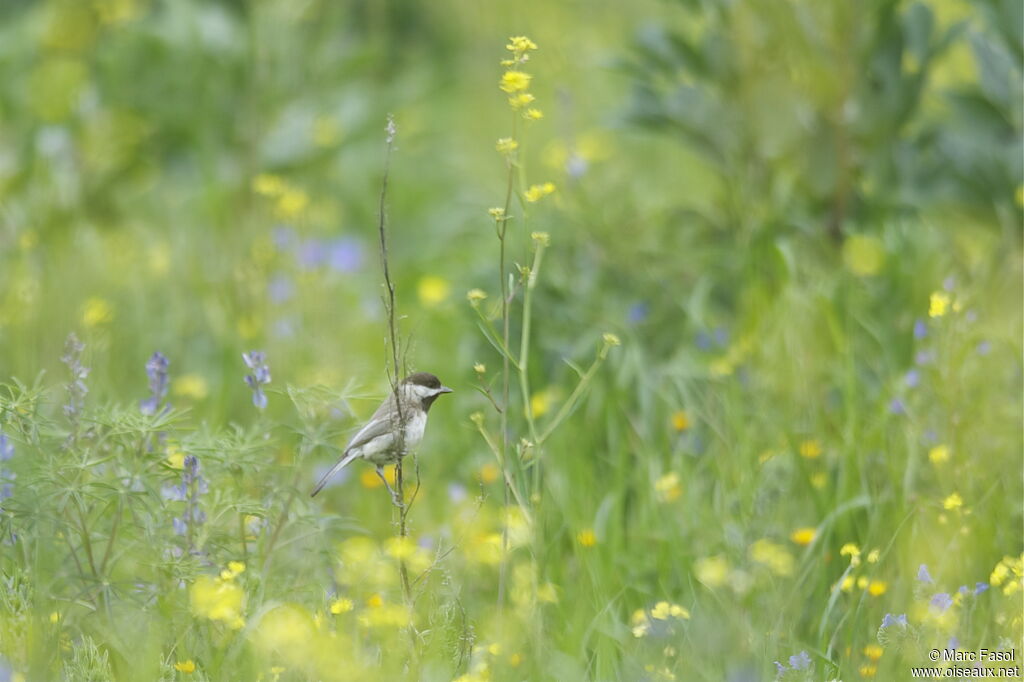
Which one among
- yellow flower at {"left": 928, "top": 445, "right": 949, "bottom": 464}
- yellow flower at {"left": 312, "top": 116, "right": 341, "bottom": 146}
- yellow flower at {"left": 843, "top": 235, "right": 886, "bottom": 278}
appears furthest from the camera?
yellow flower at {"left": 312, "top": 116, "right": 341, "bottom": 146}

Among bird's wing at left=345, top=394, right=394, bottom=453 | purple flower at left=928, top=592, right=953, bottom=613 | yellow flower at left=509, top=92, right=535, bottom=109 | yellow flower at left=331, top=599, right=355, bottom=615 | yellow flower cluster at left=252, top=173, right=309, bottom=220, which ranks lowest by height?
purple flower at left=928, top=592, right=953, bottom=613

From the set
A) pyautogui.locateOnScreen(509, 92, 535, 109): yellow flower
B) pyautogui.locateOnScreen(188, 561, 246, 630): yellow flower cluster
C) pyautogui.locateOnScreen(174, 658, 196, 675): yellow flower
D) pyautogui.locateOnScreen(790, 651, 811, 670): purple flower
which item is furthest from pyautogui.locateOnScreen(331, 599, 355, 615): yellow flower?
pyautogui.locateOnScreen(509, 92, 535, 109): yellow flower

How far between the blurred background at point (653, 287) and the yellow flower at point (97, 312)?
0.03m

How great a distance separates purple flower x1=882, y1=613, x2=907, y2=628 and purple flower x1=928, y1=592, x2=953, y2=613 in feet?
0.19

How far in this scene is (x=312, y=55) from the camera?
596 cm

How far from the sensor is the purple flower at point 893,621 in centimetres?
225

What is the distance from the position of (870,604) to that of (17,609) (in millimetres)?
1634

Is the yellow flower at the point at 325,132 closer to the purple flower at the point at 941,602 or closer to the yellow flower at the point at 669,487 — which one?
the yellow flower at the point at 669,487

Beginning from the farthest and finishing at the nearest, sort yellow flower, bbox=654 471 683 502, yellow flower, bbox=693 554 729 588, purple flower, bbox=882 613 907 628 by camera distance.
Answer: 1. yellow flower, bbox=654 471 683 502
2. yellow flower, bbox=693 554 729 588
3. purple flower, bbox=882 613 907 628

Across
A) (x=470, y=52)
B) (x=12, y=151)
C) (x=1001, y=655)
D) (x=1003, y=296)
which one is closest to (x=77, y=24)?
(x=12, y=151)

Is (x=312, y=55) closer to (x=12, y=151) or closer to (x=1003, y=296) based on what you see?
(x=12, y=151)

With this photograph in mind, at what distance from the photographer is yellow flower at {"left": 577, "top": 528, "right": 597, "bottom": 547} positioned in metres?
2.82

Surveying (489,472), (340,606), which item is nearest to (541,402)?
(489,472)

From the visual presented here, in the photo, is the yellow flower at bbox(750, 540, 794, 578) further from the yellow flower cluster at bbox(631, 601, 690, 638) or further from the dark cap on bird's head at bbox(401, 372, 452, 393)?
the dark cap on bird's head at bbox(401, 372, 452, 393)
